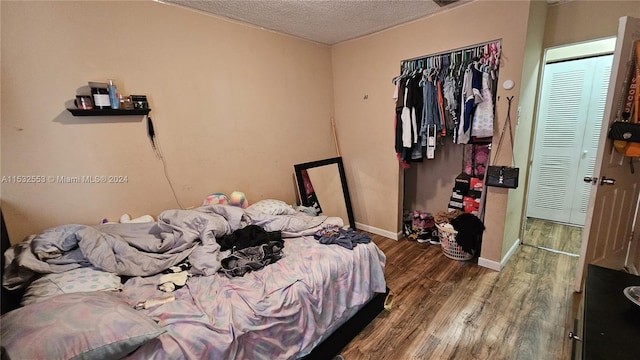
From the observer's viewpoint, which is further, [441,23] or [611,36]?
[441,23]

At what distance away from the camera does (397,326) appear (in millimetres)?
1931

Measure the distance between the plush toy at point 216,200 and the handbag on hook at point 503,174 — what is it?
2.38 m

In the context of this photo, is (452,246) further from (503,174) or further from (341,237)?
(341,237)

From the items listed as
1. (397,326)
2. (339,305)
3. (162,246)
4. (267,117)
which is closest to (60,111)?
(162,246)

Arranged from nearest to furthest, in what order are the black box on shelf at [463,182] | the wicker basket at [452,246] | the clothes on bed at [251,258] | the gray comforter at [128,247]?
the gray comforter at [128,247] < the clothes on bed at [251,258] < the wicker basket at [452,246] < the black box on shelf at [463,182]

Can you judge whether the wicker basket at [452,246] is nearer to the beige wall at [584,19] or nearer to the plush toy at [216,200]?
the beige wall at [584,19]

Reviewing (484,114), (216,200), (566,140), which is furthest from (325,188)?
(566,140)

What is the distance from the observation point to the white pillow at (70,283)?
53.2 inches

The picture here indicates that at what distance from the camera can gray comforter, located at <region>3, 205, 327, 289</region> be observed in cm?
149

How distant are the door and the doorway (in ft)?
2.18

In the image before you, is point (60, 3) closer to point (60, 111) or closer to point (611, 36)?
point (60, 111)

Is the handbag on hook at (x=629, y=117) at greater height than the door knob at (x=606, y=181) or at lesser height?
greater

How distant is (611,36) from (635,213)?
1478 millimetres

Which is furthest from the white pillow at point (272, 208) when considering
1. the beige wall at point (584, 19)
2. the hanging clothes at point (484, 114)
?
the beige wall at point (584, 19)
